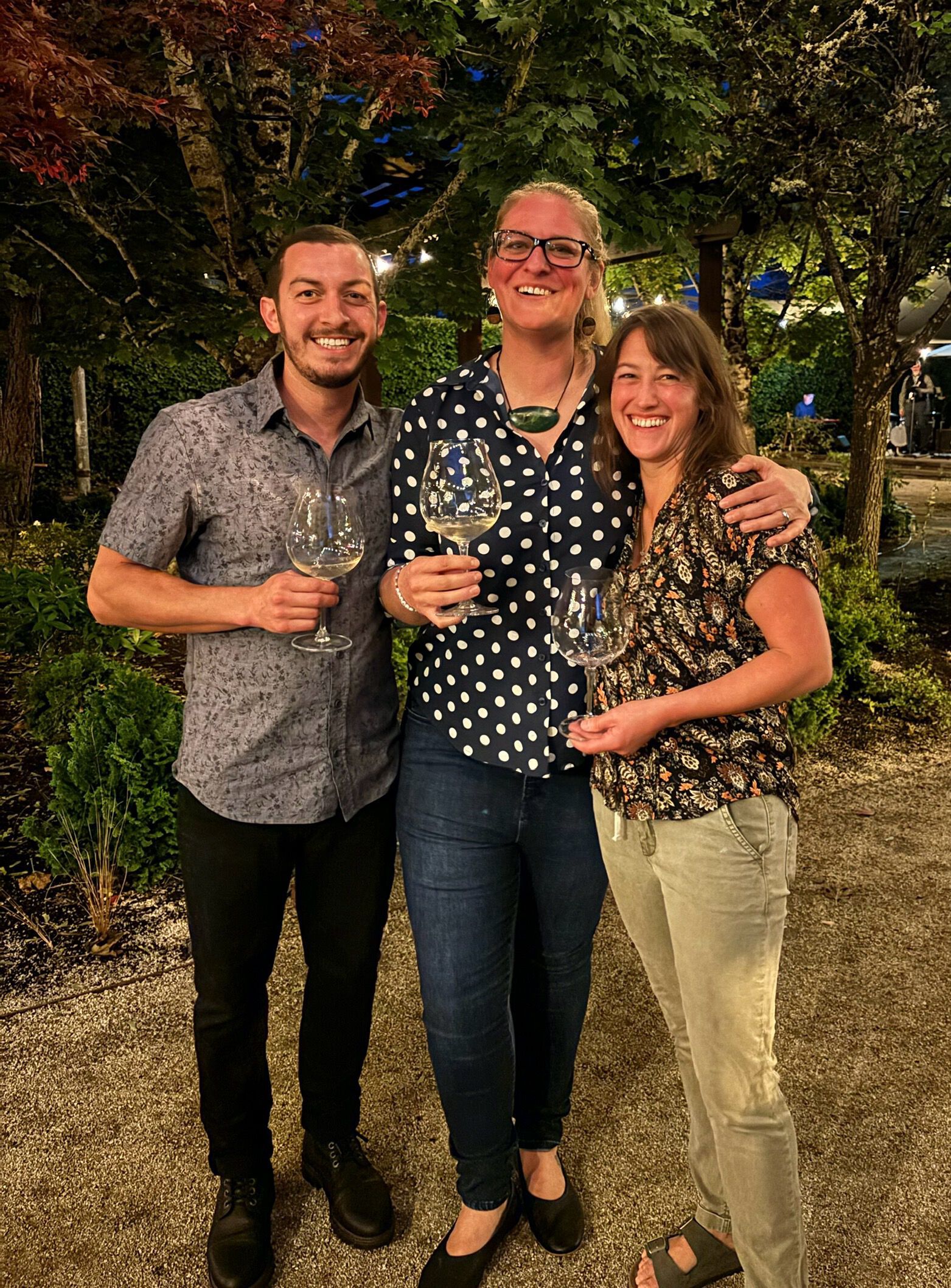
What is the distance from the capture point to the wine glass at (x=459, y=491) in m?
1.89

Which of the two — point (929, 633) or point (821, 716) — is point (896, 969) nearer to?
point (821, 716)

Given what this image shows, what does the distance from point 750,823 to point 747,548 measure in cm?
50

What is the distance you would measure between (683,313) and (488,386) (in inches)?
17.4

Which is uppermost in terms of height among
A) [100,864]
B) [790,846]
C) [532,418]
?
[532,418]

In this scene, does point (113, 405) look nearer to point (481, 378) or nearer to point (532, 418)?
point (481, 378)

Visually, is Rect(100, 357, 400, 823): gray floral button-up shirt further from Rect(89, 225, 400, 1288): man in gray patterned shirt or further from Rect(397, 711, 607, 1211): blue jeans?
Rect(397, 711, 607, 1211): blue jeans

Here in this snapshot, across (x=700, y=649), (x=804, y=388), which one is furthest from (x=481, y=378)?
(x=804, y=388)

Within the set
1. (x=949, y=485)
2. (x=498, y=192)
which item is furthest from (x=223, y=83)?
(x=949, y=485)

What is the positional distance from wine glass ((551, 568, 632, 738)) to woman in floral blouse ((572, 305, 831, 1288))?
0.08 metres

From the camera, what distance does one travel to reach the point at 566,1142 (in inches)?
109

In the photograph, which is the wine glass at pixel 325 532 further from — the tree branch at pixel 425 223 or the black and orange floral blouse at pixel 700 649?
the tree branch at pixel 425 223

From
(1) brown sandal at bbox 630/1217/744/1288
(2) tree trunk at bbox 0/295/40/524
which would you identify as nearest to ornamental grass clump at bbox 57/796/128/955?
(1) brown sandal at bbox 630/1217/744/1288

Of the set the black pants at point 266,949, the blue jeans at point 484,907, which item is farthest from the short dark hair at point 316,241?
the black pants at point 266,949

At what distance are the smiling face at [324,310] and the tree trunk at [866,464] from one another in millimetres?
6757
